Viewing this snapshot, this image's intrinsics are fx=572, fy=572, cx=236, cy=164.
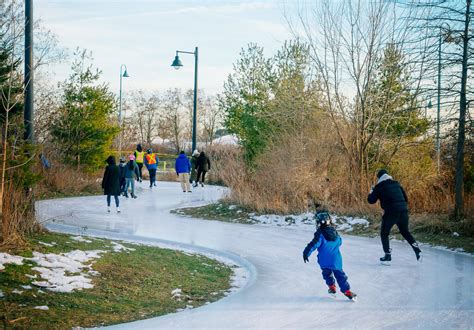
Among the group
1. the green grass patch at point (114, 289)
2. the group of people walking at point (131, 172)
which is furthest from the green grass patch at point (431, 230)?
the green grass patch at point (114, 289)

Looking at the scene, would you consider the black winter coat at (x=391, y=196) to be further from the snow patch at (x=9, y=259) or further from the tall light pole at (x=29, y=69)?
the tall light pole at (x=29, y=69)

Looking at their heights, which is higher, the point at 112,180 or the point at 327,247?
the point at 112,180

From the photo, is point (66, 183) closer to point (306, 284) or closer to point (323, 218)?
point (306, 284)

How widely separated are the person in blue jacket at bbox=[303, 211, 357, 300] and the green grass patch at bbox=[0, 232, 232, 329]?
57.7 inches

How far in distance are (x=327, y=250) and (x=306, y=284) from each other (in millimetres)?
937

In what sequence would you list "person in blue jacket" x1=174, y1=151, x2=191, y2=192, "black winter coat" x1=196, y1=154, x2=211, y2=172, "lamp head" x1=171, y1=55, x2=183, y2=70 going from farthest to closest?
1. "black winter coat" x1=196, y1=154, x2=211, y2=172
2. "lamp head" x1=171, y1=55, x2=183, y2=70
3. "person in blue jacket" x1=174, y1=151, x2=191, y2=192

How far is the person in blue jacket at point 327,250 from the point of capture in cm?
796

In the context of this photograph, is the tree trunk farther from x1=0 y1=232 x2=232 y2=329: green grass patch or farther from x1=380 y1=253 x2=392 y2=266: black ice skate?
x1=0 y1=232 x2=232 y2=329: green grass patch

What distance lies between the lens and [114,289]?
758 cm

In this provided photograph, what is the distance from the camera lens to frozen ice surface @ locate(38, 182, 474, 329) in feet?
21.9

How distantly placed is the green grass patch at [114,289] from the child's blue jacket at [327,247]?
1.46 metres

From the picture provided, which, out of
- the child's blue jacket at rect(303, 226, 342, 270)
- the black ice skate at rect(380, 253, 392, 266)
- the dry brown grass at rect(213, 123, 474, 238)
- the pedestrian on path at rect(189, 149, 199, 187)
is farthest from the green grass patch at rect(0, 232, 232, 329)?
the pedestrian on path at rect(189, 149, 199, 187)

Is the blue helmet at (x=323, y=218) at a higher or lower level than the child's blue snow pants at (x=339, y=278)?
higher

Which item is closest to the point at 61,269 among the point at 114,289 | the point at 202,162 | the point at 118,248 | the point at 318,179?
the point at 114,289
